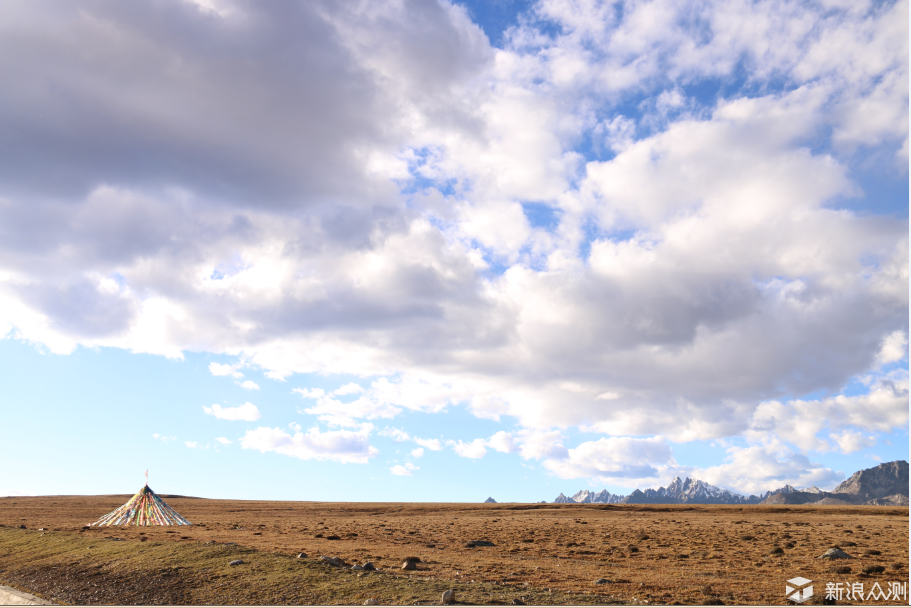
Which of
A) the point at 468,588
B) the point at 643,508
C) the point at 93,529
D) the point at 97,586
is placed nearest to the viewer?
the point at 468,588

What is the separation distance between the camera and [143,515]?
54656 millimetres

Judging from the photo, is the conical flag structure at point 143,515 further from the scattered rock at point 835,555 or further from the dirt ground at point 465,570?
the scattered rock at point 835,555

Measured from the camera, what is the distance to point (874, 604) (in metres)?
19.7

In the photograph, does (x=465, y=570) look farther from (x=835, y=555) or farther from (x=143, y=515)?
(x=143, y=515)

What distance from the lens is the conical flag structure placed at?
5341 centimetres

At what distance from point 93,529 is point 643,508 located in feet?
277

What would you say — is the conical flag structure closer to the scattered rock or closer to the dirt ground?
the dirt ground

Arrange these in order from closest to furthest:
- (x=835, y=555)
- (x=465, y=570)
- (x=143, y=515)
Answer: (x=465, y=570) → (x=835, y=555) → (x=143, y=515)

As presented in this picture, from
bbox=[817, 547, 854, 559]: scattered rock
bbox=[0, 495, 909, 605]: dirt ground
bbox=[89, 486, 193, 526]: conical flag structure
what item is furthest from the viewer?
bbox=[89, 486, 193, 526]: conical flag structure

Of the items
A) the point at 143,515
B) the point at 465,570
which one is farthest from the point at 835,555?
the point at 143,515

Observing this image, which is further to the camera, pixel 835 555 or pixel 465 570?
pixel 835 555

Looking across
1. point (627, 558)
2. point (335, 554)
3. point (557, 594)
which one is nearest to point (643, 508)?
point (627, 558)

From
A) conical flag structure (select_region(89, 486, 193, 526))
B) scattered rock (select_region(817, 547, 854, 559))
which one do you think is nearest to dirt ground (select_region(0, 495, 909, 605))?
scattered rock (select_region(817, 547, 854, 559))

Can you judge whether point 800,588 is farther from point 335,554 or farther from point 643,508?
point 643,508
